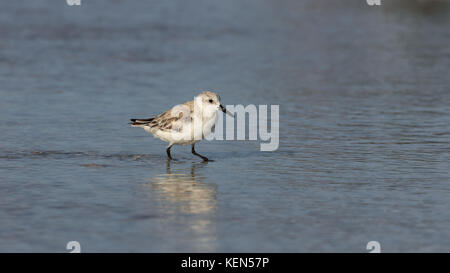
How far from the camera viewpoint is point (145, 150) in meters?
13.4

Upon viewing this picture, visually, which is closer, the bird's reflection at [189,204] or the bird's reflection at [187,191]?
the bird's reflection at [189,204]

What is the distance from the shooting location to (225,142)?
14172 millimetres

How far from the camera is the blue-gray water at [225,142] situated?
356 inches

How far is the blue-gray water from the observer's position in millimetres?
9039

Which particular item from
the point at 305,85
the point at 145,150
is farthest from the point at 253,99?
the point at 145,150

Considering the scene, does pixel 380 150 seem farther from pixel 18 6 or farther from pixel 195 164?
pixel 18 6
